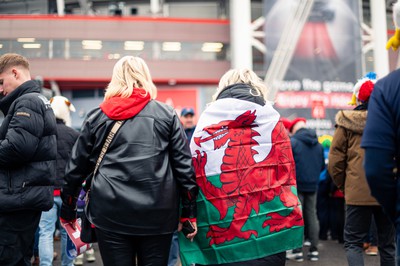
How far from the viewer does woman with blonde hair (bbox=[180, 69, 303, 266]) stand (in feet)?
10.3

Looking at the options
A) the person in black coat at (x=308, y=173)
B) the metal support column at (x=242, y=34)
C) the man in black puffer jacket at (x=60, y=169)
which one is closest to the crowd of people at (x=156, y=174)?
the man in black puffer jacket at (x=60, y=169)

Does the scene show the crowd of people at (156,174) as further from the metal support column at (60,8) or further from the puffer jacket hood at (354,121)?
the metal support column at (60,8)

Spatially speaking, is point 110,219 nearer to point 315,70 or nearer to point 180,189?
point 180,189

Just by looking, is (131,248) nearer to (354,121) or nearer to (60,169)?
(354,121)

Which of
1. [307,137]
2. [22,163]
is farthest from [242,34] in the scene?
[22,163]

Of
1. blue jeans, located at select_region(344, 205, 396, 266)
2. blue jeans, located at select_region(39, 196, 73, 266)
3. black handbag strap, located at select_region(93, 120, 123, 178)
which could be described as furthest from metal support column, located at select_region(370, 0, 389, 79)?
black handbag strap, located at select_region(93, 120, 123, 178)

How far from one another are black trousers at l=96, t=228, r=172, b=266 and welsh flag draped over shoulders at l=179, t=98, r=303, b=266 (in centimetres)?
29

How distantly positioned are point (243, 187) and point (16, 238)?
1675mm

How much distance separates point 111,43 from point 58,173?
26287mm

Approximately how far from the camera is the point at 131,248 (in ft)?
9.66

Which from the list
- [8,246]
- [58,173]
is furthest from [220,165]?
[58,173]

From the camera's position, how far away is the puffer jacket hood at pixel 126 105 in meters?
3.00

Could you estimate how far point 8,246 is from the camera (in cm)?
342

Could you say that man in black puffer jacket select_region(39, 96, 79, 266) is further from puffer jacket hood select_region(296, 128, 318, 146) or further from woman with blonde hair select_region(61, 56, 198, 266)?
puffer jacket hood select_region(296, 128, 318, 146)
